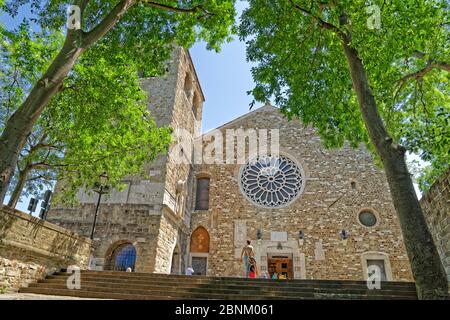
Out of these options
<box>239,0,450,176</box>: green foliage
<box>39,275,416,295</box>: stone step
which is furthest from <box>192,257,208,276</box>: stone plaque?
<box>239,0,450,176</box>: green foliage

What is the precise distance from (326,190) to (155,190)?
864 cm

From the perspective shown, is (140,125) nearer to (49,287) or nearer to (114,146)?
(114,146)

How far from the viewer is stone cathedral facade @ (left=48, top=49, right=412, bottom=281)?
12145mm

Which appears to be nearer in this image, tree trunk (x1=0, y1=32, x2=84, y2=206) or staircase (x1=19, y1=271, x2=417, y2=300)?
tree trunk (x1=0, y1=32, x2=84, y2=206)

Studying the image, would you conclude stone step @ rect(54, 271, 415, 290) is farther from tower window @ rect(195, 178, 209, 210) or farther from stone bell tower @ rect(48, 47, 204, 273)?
tower window @ rect(195, 178, 209, 210)

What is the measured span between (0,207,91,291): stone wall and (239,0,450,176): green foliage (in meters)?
6.35

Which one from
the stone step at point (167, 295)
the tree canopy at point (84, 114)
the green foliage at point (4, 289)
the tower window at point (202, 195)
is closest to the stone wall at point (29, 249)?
the green foliage at point (4, 289)

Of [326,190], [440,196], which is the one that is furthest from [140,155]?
[326,190]

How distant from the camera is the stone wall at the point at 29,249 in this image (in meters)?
6.87

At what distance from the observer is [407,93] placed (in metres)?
9.18

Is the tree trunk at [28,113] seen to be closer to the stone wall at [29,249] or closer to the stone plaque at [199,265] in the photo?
the stone wall at [29,249]

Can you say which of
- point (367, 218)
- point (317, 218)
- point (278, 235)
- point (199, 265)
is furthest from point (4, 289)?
point (367, 218)
